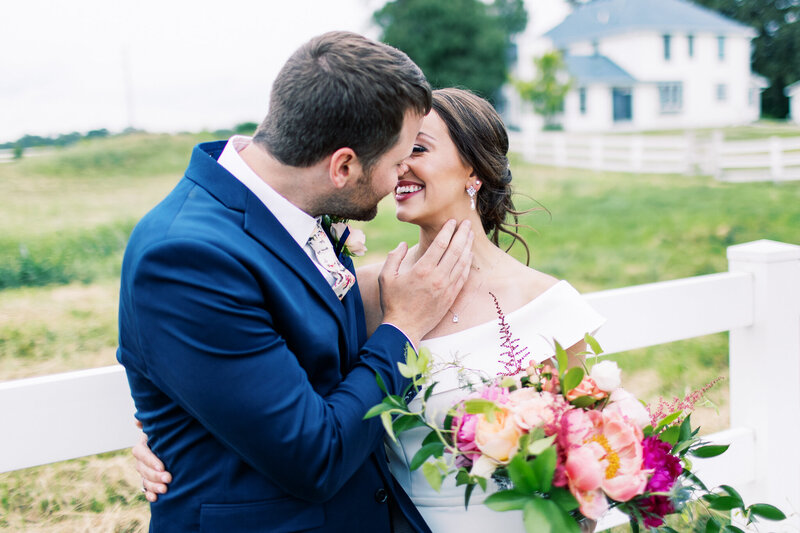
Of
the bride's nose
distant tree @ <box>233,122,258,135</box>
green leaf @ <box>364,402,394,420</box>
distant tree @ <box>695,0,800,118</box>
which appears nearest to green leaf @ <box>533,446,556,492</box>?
green leaf @ <box>364,402,394,420</box>

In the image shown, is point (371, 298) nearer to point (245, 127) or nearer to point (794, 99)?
point (245, 127)

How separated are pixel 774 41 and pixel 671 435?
39.2m

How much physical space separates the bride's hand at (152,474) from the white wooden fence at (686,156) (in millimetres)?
17582

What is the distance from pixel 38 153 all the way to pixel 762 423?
561 inches

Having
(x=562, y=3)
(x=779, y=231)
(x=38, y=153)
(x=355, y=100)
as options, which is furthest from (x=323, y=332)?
(x=562, y=3)

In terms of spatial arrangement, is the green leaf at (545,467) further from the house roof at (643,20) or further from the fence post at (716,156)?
the house roof at (643,20)

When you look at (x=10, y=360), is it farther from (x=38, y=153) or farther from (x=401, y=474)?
(x=38, y=153)

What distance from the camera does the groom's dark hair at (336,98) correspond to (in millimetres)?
1675

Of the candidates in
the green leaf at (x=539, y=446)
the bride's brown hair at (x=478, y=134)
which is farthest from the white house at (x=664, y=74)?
the green leaf at (x=539, y=446)

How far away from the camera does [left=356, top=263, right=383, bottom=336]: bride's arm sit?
2572 millimetres

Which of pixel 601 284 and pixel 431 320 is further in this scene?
pixel 601 284

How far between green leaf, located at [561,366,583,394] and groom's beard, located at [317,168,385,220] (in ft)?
2.17

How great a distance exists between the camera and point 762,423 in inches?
123

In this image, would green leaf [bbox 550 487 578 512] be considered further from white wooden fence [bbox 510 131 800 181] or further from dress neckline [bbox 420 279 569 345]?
white wooden fence [bbox 510 131 800 181]
